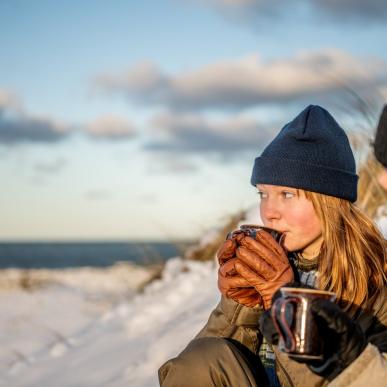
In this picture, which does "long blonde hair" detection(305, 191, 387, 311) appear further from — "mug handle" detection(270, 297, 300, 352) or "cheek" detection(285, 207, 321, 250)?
"mug handle" detection(270, 297, 300, 352)

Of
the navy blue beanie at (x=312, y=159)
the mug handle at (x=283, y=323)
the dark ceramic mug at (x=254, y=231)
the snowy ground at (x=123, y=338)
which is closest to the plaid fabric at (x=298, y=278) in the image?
the dark ceramic mug at (x=254, y=231)

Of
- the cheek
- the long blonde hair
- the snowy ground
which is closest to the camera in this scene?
the long blonde hair

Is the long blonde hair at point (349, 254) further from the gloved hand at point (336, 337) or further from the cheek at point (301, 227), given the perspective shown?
the gloved hand at point (336, 337)

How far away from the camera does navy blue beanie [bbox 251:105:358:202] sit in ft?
8.73

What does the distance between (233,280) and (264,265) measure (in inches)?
7.6

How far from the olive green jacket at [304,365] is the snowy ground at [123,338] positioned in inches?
49.3

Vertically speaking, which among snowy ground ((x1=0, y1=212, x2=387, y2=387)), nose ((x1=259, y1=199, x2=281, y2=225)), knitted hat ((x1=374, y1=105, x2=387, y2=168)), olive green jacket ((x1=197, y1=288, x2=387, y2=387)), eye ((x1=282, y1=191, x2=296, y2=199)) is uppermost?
knitted hat ((x1=374, y1=105, x2=387, y2=168))

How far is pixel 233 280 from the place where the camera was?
245 cm

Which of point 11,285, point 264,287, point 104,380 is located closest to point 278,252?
point 264,287

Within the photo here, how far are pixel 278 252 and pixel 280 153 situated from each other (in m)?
0.53

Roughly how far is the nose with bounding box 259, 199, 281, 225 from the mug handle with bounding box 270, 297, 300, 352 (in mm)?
824

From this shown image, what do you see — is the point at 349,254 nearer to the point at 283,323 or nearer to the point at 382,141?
the point at 382,141

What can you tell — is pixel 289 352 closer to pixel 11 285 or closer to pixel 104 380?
pixel 104 380

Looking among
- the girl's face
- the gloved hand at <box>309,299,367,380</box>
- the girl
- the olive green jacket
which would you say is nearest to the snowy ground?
the olive green jacket
